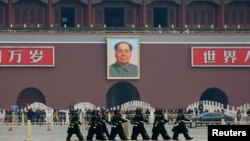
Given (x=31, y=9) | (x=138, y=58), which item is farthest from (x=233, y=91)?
(x=31, y=9)

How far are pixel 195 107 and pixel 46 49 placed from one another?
11670 millimetres

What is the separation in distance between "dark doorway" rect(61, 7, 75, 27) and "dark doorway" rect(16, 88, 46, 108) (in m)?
8.64

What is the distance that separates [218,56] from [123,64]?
23.3 feet

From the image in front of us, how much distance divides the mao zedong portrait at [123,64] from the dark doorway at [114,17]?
7598 millimetres

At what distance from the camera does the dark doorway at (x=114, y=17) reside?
77062 mm

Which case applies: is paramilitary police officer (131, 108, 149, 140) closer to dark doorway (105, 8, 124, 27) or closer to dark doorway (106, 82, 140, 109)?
dark doorway (106, 82, 140, 109)

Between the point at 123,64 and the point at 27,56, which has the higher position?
the point at 27,56

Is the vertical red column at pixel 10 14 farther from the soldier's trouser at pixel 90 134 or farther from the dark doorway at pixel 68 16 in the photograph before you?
the soldier's trouser at pixel 90 134

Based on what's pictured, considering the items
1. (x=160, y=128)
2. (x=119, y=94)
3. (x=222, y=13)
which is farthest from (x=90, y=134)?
(x=222, y=13)

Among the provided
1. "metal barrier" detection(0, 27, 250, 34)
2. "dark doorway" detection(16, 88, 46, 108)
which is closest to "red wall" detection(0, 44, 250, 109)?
"dark doorway" detection(16, 88, 46, 108)

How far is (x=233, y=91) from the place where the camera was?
70375mm

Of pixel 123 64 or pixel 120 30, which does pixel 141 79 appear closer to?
pixel 123 64

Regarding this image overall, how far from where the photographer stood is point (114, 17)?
254ft

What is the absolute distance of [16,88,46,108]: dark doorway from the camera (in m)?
69.2
